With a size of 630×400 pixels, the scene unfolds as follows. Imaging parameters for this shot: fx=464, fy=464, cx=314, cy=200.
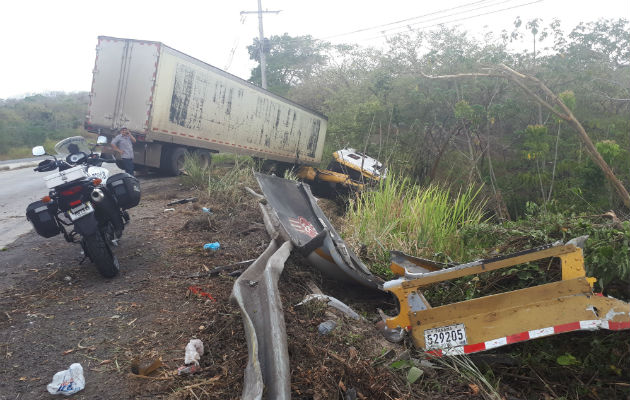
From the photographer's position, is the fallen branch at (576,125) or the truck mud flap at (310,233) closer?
the truck mud flap at (310,233)

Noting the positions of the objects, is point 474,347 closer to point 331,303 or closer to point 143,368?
point 331,303

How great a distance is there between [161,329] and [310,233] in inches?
93.7

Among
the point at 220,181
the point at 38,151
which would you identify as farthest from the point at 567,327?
the point at 220,181

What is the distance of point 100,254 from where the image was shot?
183 inches

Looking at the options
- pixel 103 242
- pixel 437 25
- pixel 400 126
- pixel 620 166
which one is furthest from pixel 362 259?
pixel 437 25

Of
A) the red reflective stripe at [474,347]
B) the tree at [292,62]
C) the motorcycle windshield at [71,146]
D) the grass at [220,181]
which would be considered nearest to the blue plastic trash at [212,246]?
the motorcycle windshield at [71,146]

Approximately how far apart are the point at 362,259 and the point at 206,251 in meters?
1.82

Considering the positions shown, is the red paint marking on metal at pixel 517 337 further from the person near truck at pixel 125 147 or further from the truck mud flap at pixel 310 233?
the person near truck at pixel 125 147

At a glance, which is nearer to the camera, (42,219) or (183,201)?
(42,219)

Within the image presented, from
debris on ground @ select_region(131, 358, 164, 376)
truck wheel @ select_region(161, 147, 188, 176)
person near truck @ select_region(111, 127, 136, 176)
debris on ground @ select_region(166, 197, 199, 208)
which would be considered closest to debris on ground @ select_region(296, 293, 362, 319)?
debris on ground @ select_region(131, 358, 164, 376)

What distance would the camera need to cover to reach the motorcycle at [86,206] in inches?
184

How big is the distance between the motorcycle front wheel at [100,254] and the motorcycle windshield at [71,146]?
1515mm

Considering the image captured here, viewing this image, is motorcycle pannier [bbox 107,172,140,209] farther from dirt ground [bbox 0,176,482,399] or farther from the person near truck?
the person near truck

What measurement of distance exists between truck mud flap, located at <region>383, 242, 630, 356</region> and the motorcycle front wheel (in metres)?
2.90
